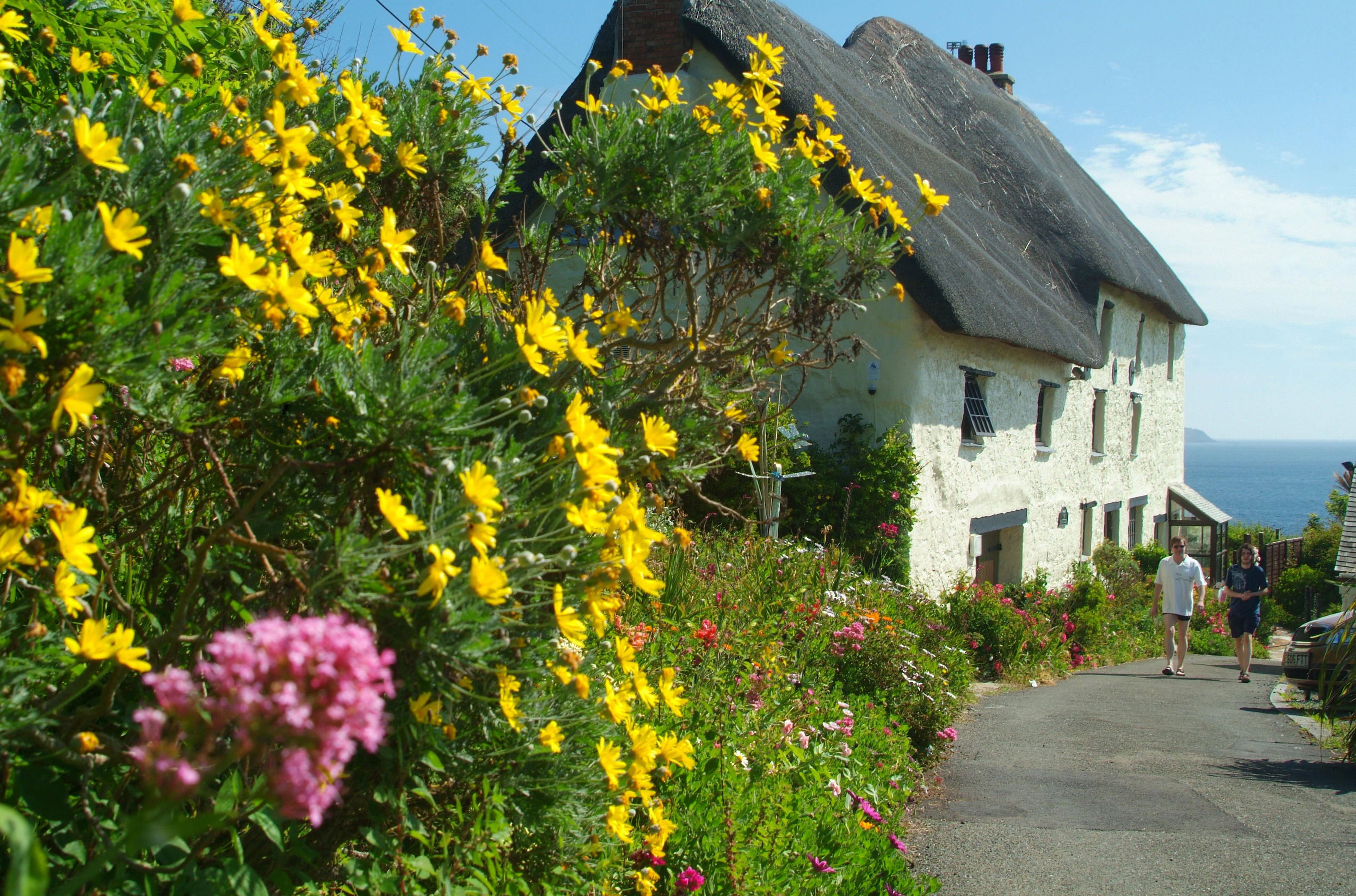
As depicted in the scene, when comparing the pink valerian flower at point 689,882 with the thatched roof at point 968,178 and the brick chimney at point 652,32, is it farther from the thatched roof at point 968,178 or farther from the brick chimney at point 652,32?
the brick chimney at point 652,32

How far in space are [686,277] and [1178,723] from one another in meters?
6.39

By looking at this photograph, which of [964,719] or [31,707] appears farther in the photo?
[964,719]

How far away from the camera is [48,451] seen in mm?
1815

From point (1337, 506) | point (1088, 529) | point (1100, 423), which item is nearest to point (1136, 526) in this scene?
point (1088, 529)

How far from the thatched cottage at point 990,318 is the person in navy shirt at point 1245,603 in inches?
103

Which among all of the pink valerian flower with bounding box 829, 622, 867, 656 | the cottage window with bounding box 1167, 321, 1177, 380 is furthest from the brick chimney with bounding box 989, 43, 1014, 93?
the pink valerian flower with bounding box 829, 622, 867, 656

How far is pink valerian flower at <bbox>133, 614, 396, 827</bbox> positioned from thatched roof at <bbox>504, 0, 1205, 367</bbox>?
24.1 feet

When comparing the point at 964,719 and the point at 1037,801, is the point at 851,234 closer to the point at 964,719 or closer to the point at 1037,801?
the point at 1037,801

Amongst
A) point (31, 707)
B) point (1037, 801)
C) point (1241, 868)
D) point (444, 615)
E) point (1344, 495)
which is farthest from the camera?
point (1344, 495)

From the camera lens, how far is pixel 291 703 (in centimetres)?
73

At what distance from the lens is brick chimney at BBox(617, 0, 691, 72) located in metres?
9.10

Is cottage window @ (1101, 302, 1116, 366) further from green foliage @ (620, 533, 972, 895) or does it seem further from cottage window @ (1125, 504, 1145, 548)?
green foliage @ (620, 533, 972, 895)

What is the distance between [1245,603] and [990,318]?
14.1ft

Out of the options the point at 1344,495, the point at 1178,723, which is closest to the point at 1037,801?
the point at 1178,723
